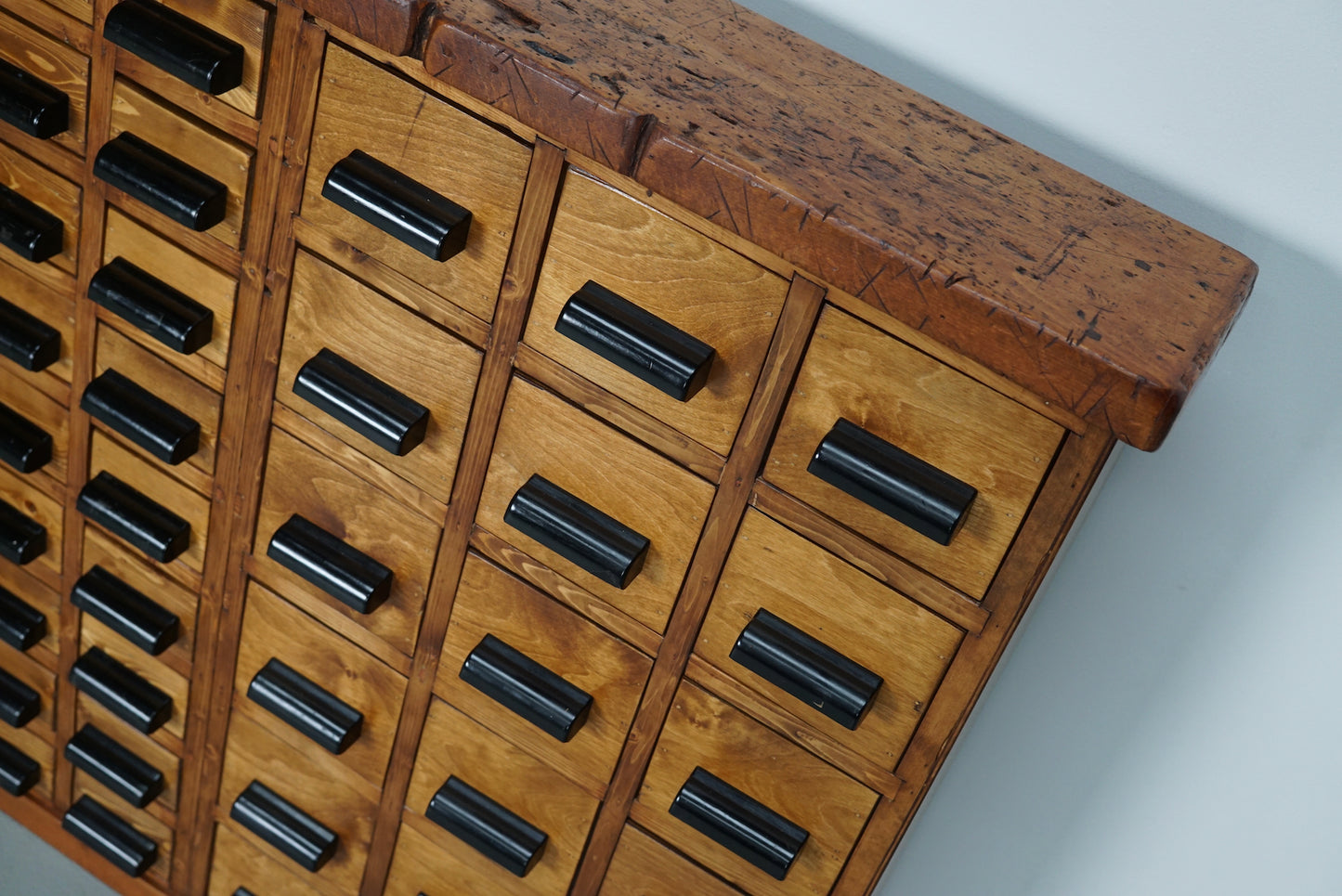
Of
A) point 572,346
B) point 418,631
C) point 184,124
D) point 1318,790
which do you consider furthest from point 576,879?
point 184,124

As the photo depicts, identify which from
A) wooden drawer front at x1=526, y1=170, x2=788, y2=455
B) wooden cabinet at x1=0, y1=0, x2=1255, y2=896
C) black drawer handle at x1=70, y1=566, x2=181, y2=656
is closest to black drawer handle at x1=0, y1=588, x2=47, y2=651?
wooden cabinet at x1=0, y1=0, x2=1255, y2=896

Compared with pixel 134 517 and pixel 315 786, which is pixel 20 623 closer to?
pixel 134 517

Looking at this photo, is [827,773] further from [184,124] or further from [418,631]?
[184,124]

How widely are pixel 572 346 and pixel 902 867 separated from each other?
0.87 metres

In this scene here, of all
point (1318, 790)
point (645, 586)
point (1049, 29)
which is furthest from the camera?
point (1318, 790)

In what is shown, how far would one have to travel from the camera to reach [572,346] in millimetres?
1194

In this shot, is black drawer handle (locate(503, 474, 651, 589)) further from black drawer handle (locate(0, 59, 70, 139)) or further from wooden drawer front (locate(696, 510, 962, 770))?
black drawer handle (locate(0, 59, 70, 139))

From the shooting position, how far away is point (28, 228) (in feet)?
4.52

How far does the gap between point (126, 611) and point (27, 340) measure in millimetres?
356

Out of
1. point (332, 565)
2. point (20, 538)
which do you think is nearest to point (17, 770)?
point (20, 538)

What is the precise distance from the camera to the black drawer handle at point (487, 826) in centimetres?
148

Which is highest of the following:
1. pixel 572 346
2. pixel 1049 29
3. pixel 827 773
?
pixel 1049 29

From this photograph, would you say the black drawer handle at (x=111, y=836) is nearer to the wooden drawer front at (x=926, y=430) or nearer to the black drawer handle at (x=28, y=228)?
the black drawer handle at (x=28, y=228)

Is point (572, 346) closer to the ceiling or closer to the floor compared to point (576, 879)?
closer to the ceiling
